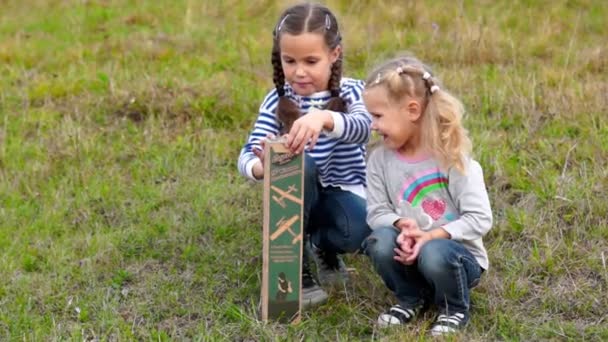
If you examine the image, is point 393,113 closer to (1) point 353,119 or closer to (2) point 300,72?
(1) point 353,119

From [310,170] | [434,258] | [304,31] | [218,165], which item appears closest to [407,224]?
[434,258]

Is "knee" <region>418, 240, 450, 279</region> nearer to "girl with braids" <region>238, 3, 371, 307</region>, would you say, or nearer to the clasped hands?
the clasped hands

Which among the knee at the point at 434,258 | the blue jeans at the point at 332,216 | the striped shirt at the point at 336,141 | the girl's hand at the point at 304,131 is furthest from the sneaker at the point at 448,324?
the girl's hand at the point at 304,131

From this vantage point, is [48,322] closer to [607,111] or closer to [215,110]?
[215,110]

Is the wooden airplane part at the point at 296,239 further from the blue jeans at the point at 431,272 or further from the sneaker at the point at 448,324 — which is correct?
the sneaker at the point at 448,324

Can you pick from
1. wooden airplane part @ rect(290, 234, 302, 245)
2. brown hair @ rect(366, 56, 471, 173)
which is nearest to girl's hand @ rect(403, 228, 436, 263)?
brown hair @ rect(366, 56, 471, 173)

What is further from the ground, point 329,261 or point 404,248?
point 404,248

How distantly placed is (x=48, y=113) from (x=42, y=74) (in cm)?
88

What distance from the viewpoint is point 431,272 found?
3.50 meters

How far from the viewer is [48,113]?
6125 mm

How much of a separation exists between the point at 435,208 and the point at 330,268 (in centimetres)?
75

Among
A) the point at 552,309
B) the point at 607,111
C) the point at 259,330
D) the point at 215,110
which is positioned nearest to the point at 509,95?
the point at 607,111

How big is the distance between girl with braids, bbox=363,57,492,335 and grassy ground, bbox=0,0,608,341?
16cm

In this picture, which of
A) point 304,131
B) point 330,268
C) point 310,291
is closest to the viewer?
point 304,131
